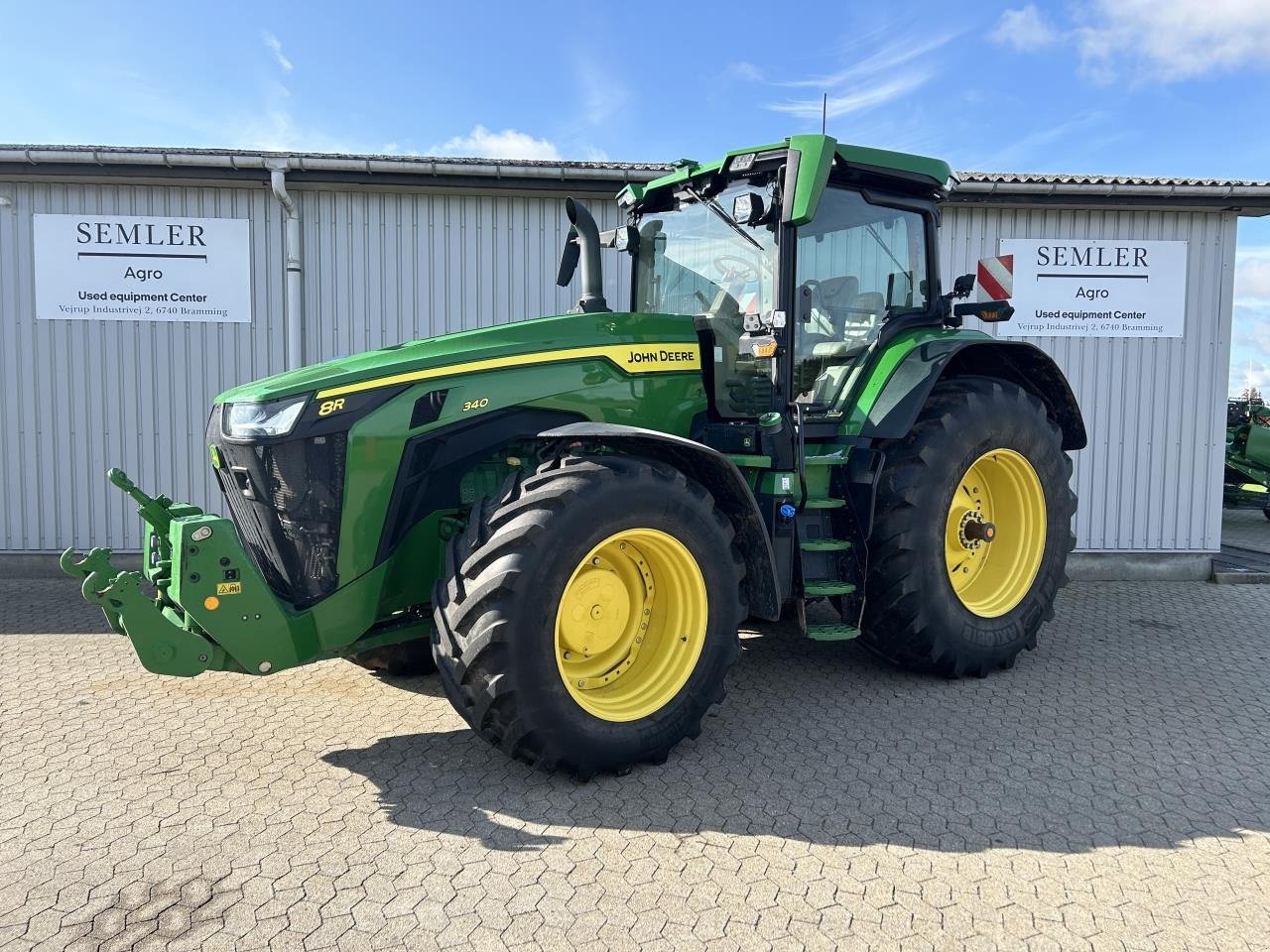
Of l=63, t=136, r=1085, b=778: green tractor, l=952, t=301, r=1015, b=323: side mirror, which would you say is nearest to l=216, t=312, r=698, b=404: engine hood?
l=63, t=136, r=1085, b=778: green tractor

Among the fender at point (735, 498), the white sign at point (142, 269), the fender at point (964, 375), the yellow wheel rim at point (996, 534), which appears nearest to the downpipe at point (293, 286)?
the white sign at point (142, 269)

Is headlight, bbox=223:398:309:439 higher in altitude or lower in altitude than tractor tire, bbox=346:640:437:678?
higher

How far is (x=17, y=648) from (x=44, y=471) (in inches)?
95.7

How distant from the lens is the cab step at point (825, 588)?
167 inches

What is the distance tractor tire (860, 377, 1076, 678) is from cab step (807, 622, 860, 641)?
0.66ft

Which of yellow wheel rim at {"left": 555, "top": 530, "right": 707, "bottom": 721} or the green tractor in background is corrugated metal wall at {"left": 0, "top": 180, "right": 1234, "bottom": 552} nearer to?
yellow wheel rim at {"left": 555, "top": 530, "right": 707, "bottom": 721}

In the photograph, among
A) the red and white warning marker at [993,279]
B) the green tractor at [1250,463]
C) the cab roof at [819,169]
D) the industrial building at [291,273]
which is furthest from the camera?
the green tractor at [1250,463]

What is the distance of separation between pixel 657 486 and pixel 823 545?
1.20 meters

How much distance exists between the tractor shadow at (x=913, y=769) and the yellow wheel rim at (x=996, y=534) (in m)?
0.46

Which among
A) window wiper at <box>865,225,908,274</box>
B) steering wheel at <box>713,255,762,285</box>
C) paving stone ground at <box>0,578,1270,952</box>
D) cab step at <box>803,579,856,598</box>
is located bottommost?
paving stone ground at <box>0,578,1270,952</box>

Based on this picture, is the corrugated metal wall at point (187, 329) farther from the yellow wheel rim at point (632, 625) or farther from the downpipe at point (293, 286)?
the yellow wheel rim at point (632, 625)

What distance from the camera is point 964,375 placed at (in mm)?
4992

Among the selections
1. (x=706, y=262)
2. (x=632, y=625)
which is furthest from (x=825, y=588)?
(x=706, y=262)

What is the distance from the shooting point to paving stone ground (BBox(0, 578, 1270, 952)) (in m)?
2.58
